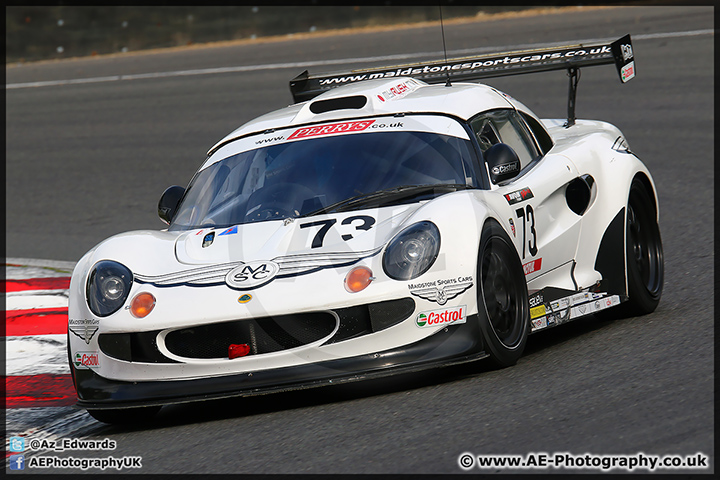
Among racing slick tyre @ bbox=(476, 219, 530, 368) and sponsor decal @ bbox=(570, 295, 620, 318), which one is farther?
sponsor decal @ bbox=(570, 295, 620, 318)

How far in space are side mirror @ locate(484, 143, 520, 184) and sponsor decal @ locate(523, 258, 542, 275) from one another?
1.46 ft

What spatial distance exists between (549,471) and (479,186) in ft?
7.49

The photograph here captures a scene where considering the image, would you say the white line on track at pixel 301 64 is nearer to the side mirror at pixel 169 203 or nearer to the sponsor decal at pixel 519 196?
the sponsor decal at pixel 519 196

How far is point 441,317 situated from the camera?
4.68m

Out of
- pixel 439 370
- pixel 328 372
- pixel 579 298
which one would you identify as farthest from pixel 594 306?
pixel 328 372

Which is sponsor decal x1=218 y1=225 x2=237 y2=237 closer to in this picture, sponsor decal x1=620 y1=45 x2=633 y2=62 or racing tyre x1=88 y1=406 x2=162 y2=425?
racing tyre x1=88 y1=406 x2=162 y2=425

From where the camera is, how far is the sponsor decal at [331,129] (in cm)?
588

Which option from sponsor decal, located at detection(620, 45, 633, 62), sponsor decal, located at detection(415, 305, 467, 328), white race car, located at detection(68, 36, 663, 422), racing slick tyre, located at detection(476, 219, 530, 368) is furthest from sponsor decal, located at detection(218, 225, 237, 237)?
sponsor decal, located at detection(620, 45, 633, 62)

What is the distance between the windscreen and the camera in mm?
5523

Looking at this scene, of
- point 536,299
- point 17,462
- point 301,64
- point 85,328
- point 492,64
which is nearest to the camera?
point 17,462

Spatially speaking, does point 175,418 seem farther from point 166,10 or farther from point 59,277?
point 166,10

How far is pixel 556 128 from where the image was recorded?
7.23 metres

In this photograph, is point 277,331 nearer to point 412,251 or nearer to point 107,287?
point 412,251

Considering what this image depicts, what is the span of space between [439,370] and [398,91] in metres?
1.88
